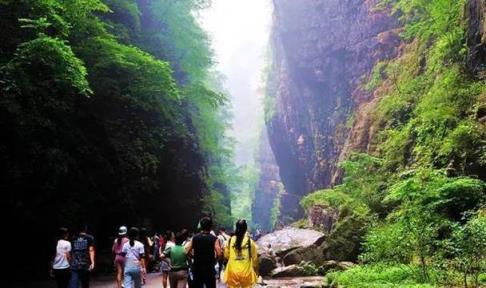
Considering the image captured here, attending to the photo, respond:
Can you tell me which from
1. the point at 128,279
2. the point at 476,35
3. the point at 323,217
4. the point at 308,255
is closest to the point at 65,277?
the point at 128,279

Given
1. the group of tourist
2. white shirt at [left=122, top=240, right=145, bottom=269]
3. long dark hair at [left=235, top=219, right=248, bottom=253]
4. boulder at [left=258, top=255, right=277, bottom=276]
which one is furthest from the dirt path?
long dark hair at [left=235, top=219, right=248, bottom=253]

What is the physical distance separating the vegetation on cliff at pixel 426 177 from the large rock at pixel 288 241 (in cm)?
124

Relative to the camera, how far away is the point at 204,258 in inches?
292

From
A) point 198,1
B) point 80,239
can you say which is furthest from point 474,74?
point 198,1

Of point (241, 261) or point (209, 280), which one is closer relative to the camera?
point (241, 261)

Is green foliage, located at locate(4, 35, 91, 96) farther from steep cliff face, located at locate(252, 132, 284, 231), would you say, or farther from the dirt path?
steep cliff face, located at locate(252, 132, 284, 231)

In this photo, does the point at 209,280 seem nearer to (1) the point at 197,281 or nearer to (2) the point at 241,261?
(1) the point at 197,281

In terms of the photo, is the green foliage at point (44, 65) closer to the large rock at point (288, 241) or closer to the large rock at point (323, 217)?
the large rock at point (288, 241)

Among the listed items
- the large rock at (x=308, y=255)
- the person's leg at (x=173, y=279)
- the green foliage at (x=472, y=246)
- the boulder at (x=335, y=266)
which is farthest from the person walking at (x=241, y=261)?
the large rock at (x=308, y=255)

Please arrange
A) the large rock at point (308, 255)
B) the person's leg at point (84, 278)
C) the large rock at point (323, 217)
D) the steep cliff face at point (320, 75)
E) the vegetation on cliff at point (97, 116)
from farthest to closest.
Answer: the steep cliff face at point (320, 75)
the large rock at point (323, 217)
the large rock at point (308, 255)
the vegetation on cliff at point (97, 116)
the person's leg at point (84, 278)

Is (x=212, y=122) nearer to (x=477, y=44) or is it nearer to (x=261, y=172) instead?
(x=477, y=44)

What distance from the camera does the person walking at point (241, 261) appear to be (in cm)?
703

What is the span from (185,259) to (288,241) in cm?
1362

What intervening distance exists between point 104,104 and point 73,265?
11.6 metres
